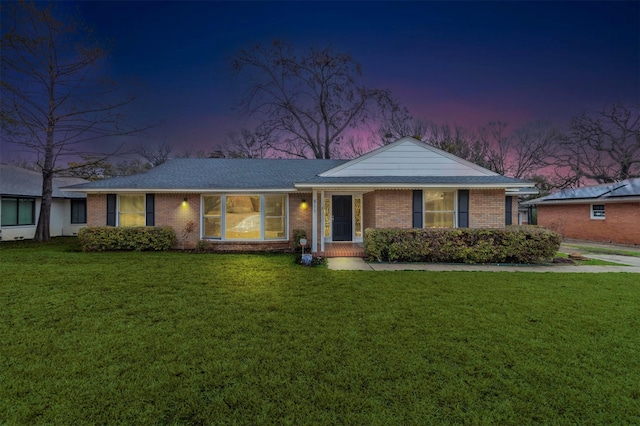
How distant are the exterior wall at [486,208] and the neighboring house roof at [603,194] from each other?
908 centimetres

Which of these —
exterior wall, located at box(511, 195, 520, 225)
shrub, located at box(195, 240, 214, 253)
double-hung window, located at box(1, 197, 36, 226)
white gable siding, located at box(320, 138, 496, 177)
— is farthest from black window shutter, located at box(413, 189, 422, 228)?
double-hung window, located at box(1, 197, 36, 226)

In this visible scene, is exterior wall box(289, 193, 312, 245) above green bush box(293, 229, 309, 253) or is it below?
above

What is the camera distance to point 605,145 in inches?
1089

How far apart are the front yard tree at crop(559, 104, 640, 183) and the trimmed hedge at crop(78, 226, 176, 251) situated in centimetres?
3619

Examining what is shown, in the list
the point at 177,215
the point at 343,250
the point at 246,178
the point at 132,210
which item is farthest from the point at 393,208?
the point at 132,210

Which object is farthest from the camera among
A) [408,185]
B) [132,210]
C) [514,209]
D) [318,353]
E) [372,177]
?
[514,209]

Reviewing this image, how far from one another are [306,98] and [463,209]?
20.1 metres

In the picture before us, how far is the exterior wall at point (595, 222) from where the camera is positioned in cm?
1477

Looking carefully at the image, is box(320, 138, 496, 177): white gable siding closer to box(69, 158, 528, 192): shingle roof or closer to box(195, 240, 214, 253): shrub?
box(69, 158, 528, 192): shingle roof

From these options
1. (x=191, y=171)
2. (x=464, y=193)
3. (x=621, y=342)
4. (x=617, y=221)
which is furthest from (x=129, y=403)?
(x=617, y=221)

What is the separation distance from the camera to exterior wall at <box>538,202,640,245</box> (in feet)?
48.5

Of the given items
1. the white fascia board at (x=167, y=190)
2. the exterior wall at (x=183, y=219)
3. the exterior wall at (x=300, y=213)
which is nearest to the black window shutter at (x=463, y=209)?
the exterior wall at (x=300, y=213)

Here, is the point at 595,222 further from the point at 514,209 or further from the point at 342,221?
the point at 342,221

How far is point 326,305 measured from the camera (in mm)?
5180
